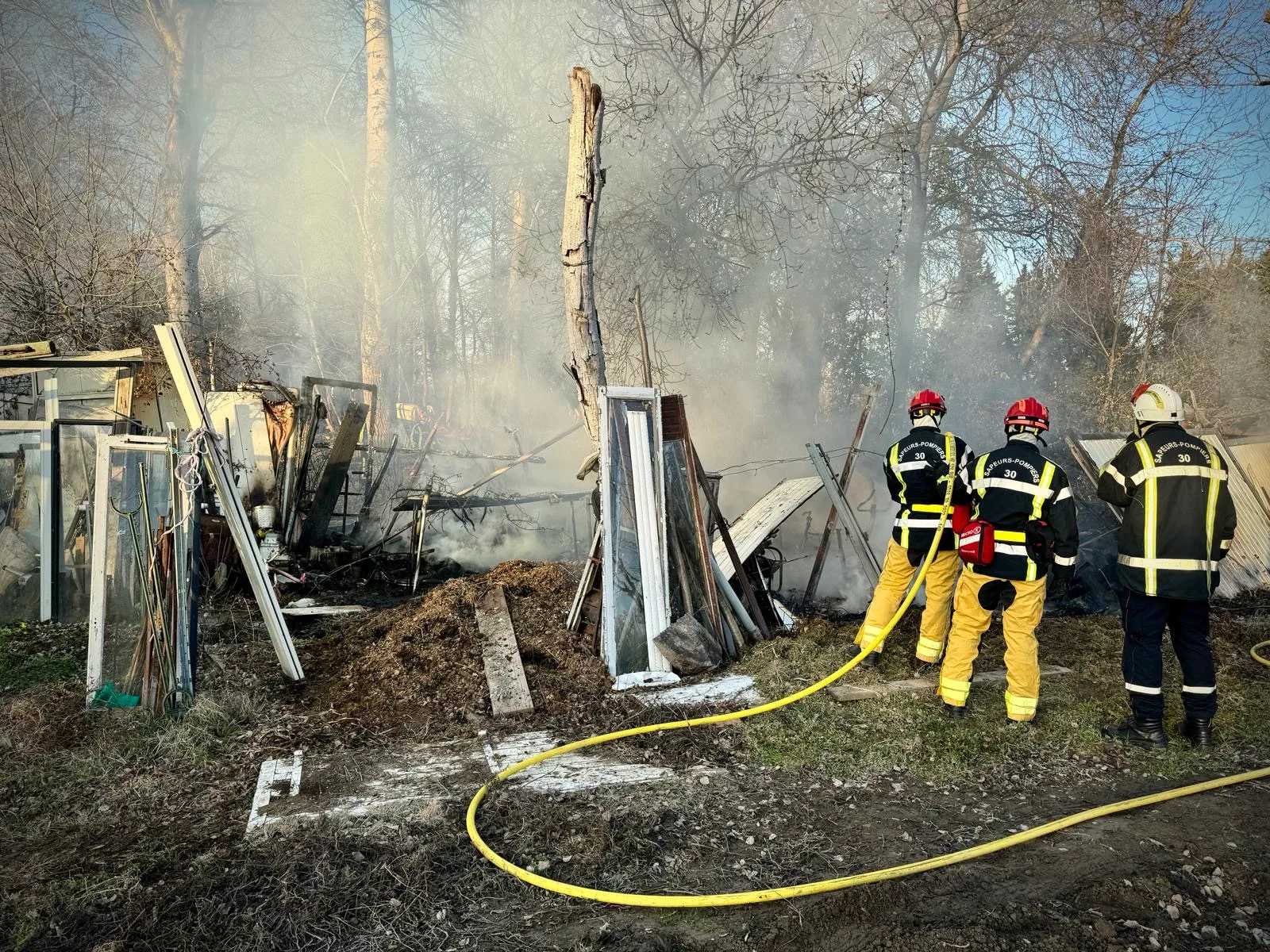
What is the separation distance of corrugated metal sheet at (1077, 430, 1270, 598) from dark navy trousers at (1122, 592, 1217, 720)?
4.23 metres

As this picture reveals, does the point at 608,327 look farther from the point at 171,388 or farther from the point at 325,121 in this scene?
the point at 325,121

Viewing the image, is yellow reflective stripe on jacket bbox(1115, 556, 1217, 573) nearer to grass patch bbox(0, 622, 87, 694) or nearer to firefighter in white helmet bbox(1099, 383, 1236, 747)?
firefighter in white helmet bbox(1099, 383, 1236, 747)

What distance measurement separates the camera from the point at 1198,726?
13.6ft

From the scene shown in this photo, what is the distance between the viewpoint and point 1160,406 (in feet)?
14.0

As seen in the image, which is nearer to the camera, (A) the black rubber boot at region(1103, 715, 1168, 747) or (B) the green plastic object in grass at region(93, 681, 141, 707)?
(A) the black rubber boot at region(1103, 715, 1168, 747)

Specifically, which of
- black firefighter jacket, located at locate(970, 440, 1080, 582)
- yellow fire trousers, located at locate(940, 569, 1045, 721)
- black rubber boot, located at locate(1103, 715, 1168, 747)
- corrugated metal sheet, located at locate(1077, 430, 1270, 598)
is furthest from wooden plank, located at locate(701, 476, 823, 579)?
corrugated metal sheet, located at locate(1077, 430, 1270, 598)

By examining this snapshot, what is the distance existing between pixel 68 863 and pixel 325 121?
1962 cm

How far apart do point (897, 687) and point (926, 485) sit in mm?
1374

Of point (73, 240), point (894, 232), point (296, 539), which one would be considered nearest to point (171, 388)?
point (73, 240)

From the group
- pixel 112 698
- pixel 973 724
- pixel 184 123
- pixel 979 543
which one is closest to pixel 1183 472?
pixel 979 543

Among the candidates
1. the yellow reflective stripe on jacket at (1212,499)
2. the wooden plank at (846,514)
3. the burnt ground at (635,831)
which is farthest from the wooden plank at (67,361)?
the yellow reflective stripe on jacket at (1212,499)

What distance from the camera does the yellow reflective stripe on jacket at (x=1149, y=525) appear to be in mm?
4145

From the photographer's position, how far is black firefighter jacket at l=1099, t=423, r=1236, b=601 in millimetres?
4074

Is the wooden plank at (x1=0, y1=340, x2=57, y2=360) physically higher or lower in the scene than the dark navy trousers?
higher
